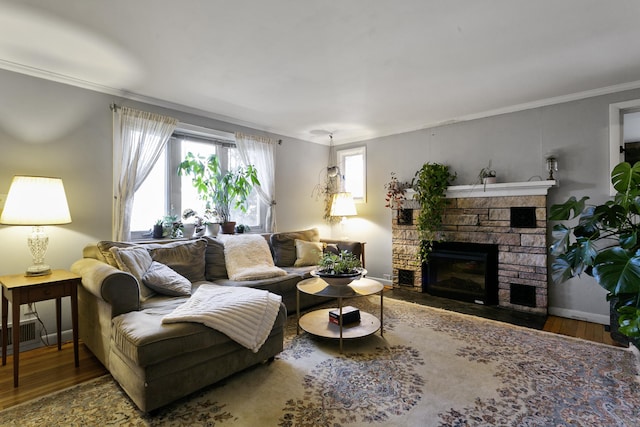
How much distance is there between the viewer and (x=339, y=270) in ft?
8.86

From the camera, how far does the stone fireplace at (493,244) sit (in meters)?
3.51

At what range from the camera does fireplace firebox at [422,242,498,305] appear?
150 inches

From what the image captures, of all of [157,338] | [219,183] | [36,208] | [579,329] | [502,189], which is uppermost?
[219,183]

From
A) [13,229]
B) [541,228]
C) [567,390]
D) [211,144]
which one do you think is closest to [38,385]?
[13,229]

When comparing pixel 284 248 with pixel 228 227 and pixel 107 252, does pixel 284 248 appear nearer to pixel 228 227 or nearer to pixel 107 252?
pixel 228 227

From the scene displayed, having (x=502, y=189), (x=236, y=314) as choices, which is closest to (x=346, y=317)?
(x=236, y=314)

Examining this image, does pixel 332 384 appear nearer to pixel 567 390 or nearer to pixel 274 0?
pixel 567 390

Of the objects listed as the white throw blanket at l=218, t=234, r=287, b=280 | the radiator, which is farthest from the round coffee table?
the radiator

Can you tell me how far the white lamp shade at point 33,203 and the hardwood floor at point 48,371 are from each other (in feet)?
3.59

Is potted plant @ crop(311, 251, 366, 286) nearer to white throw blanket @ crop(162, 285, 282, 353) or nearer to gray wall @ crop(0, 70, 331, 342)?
white throw blanket @ crop(162, 285, 282, 353)

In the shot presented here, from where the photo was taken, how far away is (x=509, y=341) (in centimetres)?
A: 274

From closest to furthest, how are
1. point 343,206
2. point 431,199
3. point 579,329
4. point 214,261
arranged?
point 579,329 < point 214,261 < point 431,199 < point 343,206

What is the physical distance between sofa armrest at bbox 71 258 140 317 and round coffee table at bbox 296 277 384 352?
129cm

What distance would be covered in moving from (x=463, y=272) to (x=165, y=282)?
352cm
